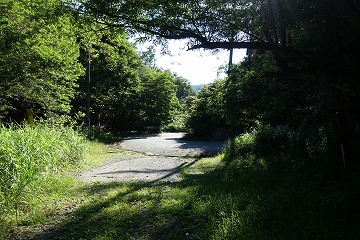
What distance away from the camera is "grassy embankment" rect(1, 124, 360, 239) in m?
3.42

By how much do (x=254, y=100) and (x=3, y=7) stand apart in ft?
28.3

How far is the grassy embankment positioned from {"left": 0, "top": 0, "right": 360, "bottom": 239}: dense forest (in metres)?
0.03

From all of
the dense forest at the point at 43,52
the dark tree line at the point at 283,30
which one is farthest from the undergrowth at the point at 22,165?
the dark tree line at the point at 283,30

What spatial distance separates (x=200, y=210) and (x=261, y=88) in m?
5.58

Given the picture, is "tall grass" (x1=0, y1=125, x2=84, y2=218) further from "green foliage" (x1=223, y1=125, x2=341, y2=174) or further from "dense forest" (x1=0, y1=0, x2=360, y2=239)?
"green foliage" (x1=223, y1=125, x2=341, y2=174)

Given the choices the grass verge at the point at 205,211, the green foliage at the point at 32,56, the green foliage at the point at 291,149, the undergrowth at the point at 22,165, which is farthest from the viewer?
the green foliage at the point at 32,56

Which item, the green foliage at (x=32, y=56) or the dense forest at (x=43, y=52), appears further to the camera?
the green foliage at (x=32, y=56)

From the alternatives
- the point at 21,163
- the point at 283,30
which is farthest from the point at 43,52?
the point at 283,30

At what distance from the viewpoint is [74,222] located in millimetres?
4574

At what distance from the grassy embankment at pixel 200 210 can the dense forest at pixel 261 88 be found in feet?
0.09

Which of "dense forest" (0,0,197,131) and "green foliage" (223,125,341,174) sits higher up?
"dense forest" (0,0,197,131)

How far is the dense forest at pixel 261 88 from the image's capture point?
3637 millimetres

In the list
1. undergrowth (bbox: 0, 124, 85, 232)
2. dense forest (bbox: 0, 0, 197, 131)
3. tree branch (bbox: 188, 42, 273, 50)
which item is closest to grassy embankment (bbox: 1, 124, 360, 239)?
undergrowth (bbox: 0, 124, 85, 232)

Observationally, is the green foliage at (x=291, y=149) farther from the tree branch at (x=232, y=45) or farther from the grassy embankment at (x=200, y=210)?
the tree branch at (x=232, y=45)
